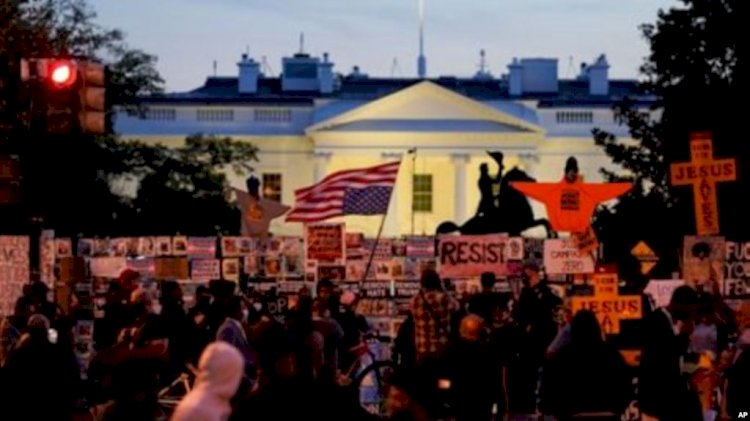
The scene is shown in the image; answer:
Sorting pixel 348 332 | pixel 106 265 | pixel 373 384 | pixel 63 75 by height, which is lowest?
pixel 373 384

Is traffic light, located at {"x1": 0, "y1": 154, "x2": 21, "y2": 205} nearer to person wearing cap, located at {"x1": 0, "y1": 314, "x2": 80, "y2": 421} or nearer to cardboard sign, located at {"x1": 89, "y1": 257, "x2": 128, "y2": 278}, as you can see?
person wearing cap, located at {"x1": 0, "y1": 314, "x2": 80, "y2": 421}

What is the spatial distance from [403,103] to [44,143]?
4783cm

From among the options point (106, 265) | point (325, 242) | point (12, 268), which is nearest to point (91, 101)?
point (12, 268)

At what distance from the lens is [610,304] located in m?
21.5

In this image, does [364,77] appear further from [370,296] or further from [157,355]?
[157,355]

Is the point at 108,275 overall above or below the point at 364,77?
below

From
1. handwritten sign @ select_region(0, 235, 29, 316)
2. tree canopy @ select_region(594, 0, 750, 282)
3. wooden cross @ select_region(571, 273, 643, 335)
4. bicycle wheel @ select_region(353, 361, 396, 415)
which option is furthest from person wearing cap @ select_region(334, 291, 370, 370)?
tree canopy @ select_region(594, 0, 750, 282)

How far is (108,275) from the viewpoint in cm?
3516

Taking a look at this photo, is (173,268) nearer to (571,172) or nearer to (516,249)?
(516,249)

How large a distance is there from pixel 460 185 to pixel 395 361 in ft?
265

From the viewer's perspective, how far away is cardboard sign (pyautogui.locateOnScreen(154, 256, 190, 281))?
3358cm

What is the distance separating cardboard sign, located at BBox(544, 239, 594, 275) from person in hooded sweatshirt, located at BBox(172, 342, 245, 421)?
17636 millimetres

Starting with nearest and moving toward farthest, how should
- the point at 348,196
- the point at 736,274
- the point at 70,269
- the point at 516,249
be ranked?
1. the point at 736,274
2. the point at 70,269
3. the point at 348,196
4. the point at 516,249

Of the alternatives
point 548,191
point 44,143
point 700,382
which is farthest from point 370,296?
point 44,143
